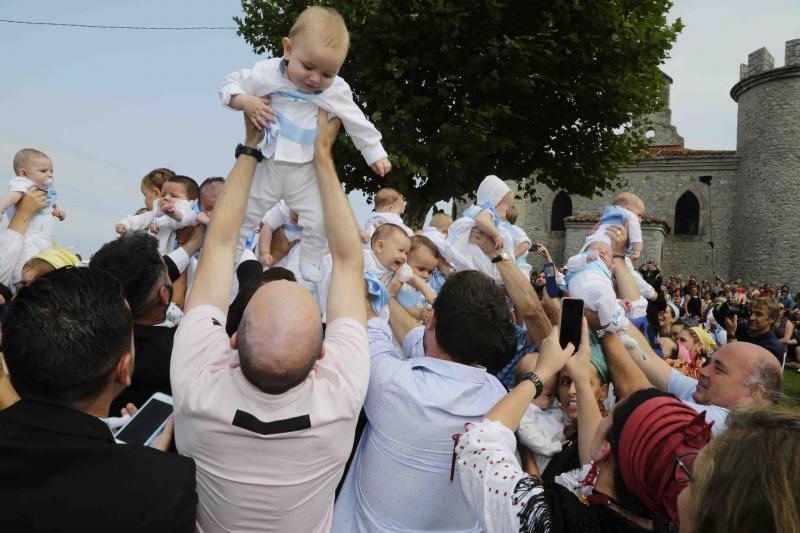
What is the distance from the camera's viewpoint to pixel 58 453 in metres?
1.41

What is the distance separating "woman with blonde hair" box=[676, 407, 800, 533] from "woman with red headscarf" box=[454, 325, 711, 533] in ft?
0.93

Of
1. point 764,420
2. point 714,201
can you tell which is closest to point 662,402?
point 764,420

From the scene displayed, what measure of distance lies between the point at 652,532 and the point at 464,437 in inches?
24.2

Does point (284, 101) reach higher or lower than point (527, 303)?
higher

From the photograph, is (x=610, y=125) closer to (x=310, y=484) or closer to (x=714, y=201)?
(x=310, y=484)

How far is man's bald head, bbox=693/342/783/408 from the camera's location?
9.12 feet

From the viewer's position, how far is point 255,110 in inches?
118

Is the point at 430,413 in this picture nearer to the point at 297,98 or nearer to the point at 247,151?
the point at 247,151

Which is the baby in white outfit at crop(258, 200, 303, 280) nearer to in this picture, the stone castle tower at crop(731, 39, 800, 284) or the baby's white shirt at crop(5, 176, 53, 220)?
the baby's white shirt at crop(5, 176, 53, 220)

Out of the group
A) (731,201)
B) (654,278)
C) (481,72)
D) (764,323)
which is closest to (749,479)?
(764,323)

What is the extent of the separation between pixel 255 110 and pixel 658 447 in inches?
94.5

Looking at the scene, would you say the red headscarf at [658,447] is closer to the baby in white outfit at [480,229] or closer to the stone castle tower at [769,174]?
the baby in white outfit at [480,229]

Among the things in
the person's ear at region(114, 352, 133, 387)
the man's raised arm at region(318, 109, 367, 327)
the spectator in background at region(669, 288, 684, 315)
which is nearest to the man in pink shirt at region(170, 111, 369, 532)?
the person's ear at region(114, 352, 133, 387)

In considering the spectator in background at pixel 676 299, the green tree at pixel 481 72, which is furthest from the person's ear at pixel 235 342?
the spectator in background at pixel 676 299
